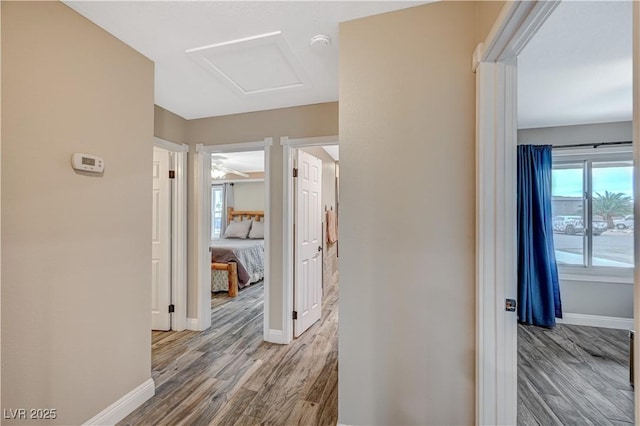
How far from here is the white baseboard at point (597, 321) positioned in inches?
119

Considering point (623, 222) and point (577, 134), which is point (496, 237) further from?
point (623, 222)

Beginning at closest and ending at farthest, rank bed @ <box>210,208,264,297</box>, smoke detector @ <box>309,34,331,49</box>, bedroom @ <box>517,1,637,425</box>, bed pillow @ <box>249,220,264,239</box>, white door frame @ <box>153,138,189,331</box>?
smoke detector @ <box>309,34,331,49</box>, bedroom @ <box>517,1,637,425</box>, white door frame @ <box>153,138,189,331</box>, bed @ <box>210,208,264,297</box>, bed pillow @ <box>249,220,264,239</box>

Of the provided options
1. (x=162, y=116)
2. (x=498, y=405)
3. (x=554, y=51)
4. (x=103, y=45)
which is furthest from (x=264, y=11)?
(x=498, y=405)

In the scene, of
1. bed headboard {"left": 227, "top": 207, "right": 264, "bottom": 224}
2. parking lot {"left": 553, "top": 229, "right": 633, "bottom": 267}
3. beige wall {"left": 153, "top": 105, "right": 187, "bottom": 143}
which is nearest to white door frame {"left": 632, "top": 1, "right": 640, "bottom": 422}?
beige wall {"left": 153, "top": 105, "right": 187, "bottom": 143}

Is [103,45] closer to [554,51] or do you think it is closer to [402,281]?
[402,281]

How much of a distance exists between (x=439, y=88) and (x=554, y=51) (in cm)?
123

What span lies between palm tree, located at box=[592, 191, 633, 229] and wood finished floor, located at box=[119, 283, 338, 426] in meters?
3.52

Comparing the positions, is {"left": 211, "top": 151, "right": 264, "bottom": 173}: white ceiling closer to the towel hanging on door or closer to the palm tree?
the towel hanging on door

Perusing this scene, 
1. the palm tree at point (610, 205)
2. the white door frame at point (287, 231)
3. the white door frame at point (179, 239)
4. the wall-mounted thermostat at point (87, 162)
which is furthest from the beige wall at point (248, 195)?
the palm tree at point (610, 205)

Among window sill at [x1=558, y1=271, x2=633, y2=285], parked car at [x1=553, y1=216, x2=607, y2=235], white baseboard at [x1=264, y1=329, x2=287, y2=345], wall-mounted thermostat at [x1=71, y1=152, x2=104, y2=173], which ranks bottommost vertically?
white baseboard at [x1=264, y1=329, x2=287, y2=345]

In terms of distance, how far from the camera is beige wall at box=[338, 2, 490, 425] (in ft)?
4.40

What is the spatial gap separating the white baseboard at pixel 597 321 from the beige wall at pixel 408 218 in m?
2.96

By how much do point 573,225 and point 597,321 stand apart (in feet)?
3.76

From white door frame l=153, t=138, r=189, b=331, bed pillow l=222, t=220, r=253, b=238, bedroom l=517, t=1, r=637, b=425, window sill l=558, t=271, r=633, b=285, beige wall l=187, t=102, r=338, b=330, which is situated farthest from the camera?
bed pillow l=222, t=220, r=253, b=238
